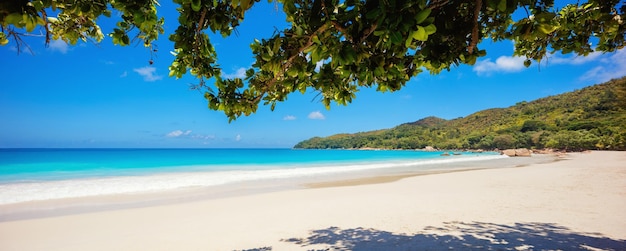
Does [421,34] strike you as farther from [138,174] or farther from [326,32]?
[138,174]

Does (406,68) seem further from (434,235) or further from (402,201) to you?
(402,201)

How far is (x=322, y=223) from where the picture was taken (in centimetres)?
620

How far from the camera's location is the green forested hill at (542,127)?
47.4 metres

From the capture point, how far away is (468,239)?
4781 millimetres

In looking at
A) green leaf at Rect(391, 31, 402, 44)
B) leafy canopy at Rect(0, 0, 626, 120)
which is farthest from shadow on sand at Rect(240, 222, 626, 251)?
green leaf at Rect(391, 31, 402, 44)

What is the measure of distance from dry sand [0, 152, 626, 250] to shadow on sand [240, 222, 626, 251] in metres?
0.01

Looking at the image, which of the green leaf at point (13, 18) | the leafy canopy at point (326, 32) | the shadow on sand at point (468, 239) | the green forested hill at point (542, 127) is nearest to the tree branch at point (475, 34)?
the leafy canopy at point (326, 32)

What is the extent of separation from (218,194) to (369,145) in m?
110

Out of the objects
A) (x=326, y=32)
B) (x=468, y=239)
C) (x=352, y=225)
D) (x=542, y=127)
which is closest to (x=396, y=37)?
(x=326, y=32)

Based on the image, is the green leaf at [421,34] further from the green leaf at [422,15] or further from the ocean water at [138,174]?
the ocean water at [138,174]

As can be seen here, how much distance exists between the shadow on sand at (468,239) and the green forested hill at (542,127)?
1127 inches

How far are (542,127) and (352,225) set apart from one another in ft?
249

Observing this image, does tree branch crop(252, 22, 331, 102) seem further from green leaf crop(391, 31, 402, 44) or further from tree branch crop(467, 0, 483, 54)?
tree branch crop(467, 0, 483, 54)

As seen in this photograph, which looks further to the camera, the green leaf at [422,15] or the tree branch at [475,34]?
the tree branch at [475,34]
